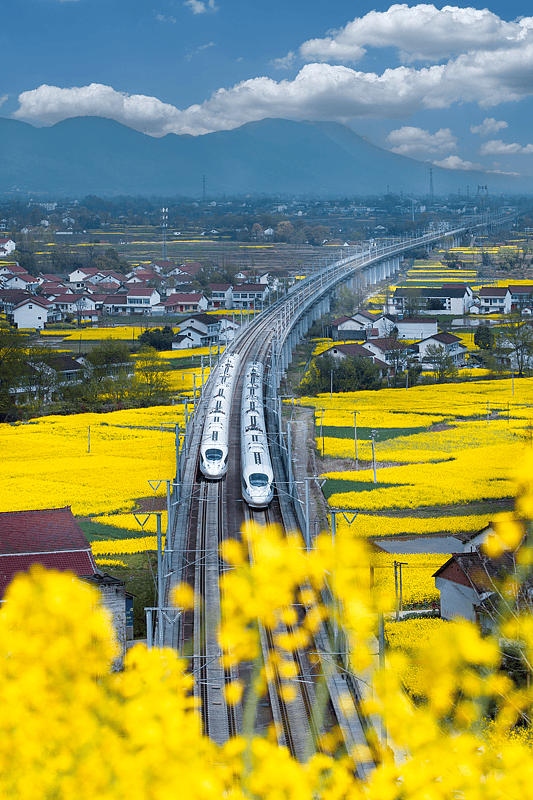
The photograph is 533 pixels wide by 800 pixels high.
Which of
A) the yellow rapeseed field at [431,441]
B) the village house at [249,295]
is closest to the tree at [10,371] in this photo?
the yellow rapeseed field at [431,441]

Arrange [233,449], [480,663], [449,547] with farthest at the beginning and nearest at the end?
[233,449]
[449,547]
[480,663]

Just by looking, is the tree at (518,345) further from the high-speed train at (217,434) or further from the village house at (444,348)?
the high-speed train at (217,434)

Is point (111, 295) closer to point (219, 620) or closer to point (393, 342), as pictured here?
point (393, 342)

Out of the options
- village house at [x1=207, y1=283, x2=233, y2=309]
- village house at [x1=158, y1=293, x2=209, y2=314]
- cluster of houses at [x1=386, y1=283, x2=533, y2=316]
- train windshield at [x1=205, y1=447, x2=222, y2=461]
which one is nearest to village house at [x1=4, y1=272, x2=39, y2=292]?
village house at [x1=158, y1=293, x2=209, y2=314]

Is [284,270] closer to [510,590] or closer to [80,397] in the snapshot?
[80,397]

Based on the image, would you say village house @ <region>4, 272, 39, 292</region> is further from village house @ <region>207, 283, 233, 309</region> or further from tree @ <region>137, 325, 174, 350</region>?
tree @ <region>137, 325, 174, 350</region>

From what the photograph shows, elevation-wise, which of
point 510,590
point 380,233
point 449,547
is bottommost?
point 449,547

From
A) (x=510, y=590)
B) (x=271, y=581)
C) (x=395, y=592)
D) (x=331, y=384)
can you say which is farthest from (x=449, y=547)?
(x=331, y=384)
